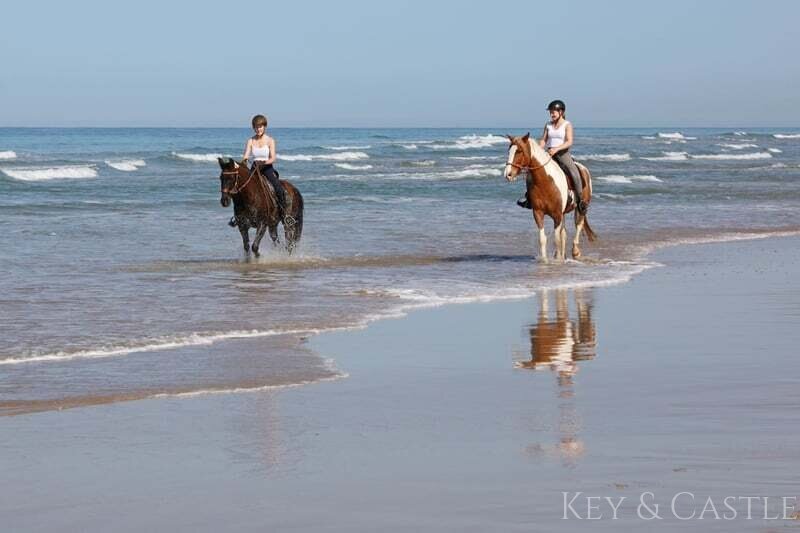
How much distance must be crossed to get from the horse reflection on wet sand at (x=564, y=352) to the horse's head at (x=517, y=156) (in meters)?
1.98

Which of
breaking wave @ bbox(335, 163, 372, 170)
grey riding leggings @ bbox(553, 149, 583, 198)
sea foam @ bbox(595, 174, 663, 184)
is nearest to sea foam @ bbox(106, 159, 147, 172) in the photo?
breaking wave @ bbox(335, 163, 372, 170)

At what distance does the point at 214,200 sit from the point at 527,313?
18236 millimetres

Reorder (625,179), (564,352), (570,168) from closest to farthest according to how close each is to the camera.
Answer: (564,352) < (570,168) < (625,179)

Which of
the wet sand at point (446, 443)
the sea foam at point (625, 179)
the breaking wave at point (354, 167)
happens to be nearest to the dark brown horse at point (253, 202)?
the wet sand at point (446, 443)

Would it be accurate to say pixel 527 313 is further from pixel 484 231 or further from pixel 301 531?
pixel 484 231

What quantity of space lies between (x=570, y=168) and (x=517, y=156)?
44.8 inches

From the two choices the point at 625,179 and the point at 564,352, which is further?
the point at 625,179

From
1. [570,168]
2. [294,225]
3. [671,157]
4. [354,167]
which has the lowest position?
[671,157]

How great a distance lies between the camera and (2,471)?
5.39 m

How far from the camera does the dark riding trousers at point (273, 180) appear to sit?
15.0 metres

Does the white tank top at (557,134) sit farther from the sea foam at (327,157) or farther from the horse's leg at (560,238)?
the sea foam at (327,157)

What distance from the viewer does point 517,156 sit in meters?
14.2

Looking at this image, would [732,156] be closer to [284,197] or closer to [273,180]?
[284,197]

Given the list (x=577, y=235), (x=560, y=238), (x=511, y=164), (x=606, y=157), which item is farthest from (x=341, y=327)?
(x=606, y=157)
